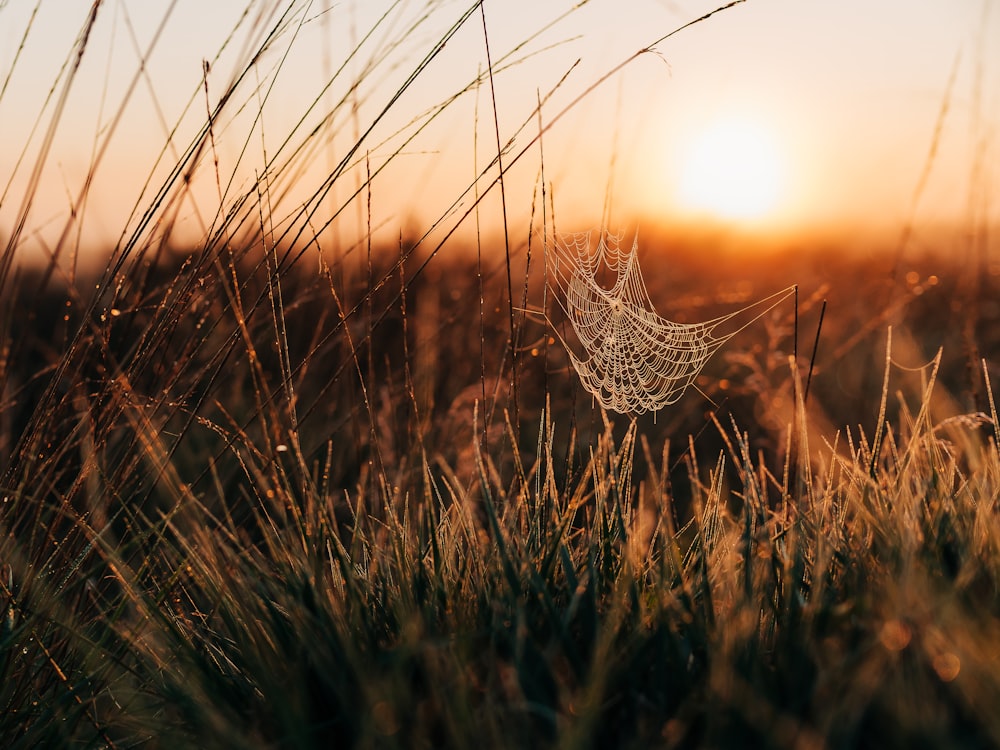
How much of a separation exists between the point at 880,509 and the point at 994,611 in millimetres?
322

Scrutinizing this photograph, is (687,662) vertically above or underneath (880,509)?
underneath

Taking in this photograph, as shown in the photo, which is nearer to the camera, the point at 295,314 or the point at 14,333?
the point at 295,314

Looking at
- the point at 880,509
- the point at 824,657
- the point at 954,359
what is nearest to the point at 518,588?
the point at 824,657

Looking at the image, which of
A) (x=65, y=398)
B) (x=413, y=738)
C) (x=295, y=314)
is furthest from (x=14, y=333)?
(x=413, y=738)

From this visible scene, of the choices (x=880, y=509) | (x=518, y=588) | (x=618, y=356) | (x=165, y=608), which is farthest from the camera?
(x=618, y=356)

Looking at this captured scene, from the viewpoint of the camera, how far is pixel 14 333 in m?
5.30

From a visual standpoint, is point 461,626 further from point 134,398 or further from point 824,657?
point 134,398

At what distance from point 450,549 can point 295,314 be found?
253 cm

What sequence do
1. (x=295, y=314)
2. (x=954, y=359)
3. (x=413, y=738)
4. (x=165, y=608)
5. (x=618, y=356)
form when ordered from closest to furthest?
(x=413, y=738) < (x=165, y=608) < (x=618, y=356) < (x=295, y=314) < (x=954, y=359)

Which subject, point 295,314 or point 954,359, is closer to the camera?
point 295,314

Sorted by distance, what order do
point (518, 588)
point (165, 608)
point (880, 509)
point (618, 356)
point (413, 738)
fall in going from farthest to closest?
point (618, 356) < point (165, 608) < point (880, 509) < point (518, 588) < point (413, 738)

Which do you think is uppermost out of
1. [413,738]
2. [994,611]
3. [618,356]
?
[618,356]

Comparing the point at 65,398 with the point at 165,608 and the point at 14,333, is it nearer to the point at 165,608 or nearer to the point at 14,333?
the point at 165,608

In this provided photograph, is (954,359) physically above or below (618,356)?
below
